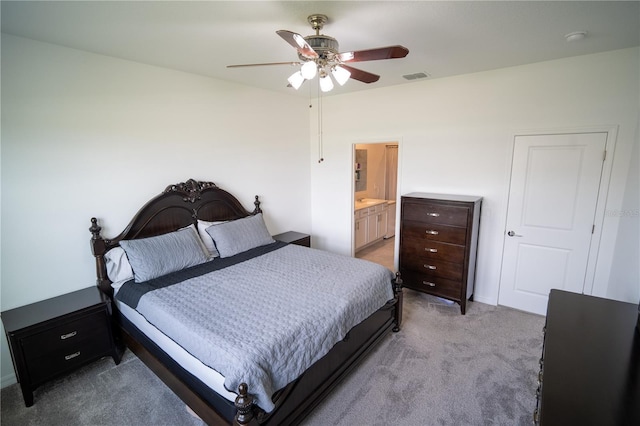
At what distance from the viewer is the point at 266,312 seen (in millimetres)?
2102

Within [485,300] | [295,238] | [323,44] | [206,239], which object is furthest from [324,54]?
[485,300]

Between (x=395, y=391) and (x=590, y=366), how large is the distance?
1349mm

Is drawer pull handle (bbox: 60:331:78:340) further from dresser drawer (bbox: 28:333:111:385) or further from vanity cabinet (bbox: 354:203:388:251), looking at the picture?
vanity cabinet (bbox: 354:203:388:251)

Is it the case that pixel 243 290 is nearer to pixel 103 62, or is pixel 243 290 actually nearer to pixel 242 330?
pixel 242 330

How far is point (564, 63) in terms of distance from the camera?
2.86m

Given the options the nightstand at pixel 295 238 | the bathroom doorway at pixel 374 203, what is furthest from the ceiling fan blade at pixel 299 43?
the bathroom doorway at pixel 374 203

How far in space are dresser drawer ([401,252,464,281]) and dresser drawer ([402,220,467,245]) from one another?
216 mm

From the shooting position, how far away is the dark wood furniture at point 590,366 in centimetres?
108

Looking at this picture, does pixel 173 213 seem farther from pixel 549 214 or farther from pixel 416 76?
pixel 549 214

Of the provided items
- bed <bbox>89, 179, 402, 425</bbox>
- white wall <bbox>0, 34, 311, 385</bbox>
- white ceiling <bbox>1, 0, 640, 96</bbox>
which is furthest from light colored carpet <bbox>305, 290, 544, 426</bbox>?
white ceiling <bbox>1, 0, 640, 96</bbox>

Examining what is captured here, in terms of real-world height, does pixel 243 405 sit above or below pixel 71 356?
above

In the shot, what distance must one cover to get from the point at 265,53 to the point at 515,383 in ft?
11.1

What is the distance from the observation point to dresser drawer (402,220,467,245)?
3.26 meters

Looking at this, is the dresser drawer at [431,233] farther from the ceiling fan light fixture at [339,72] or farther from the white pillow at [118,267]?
the white pillow at [118,267]
